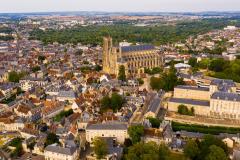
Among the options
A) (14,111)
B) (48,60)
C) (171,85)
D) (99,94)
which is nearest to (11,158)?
(14,111)

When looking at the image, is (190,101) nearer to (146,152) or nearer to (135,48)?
(146,152)

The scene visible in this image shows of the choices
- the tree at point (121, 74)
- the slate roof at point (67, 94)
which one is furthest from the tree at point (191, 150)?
the tree at point (121, 74)

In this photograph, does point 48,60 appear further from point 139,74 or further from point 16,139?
point 16,139

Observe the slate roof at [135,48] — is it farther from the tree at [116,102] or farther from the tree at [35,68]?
the tree at [116,102]

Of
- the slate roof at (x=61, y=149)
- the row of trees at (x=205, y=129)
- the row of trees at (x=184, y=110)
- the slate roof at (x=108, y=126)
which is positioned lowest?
the row of trees at (x=205, y=129)

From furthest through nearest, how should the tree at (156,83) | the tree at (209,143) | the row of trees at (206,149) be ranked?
the tree at (156,83)
the tree at (209,143)
the row of trees at (206,149)

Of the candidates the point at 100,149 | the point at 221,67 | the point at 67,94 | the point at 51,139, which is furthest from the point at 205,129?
the point at 221,67
